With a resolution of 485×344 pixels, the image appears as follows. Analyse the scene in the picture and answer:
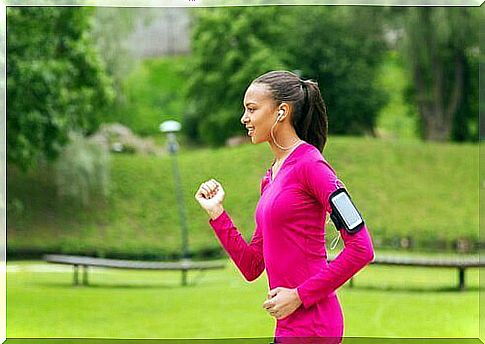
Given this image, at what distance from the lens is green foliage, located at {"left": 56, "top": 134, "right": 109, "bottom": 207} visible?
6.84 meters

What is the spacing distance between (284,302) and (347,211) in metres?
0.19

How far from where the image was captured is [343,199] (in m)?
1.56

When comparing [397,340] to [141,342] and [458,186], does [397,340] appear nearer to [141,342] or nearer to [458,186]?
[141,342]

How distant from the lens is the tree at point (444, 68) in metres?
7.04

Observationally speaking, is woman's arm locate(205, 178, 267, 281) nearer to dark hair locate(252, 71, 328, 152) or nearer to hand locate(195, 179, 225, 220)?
hand locate(195, 179, 225, 220)

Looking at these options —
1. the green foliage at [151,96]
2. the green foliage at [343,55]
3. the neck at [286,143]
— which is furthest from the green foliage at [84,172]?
the neck at [286,143]

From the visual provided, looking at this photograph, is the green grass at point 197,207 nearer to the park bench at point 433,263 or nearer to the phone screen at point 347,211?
the park bench at point 433,263

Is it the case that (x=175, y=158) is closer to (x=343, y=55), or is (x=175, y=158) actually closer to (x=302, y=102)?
(x=343, y=55)

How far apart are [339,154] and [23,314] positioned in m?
2.39

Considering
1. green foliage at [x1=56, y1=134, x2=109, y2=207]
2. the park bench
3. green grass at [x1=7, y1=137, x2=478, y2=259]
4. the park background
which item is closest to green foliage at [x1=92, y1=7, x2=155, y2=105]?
the park background

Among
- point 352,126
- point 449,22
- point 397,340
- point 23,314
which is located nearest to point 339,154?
point 352,126

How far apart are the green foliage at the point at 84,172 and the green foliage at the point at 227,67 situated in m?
0.71

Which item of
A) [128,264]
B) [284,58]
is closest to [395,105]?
[284,58]

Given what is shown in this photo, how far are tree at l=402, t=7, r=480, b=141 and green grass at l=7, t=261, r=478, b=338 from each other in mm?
1140
